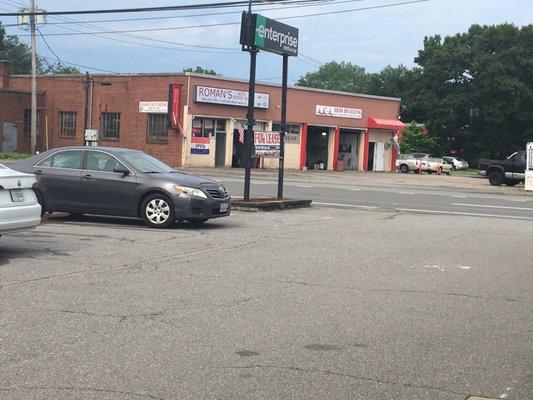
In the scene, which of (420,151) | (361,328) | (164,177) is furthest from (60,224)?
(420,151)

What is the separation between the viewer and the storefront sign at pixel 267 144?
1969cm

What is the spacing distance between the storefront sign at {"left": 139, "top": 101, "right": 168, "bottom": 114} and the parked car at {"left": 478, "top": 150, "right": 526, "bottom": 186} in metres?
20.4

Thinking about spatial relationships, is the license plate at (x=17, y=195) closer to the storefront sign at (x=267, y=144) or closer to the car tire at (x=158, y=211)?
the car tire at (x=158, y=211)

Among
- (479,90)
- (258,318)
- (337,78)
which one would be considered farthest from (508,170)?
(337,78)

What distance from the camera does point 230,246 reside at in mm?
12016

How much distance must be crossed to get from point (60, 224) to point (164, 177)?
2.26 metres

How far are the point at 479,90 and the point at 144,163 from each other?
67429 millimetres

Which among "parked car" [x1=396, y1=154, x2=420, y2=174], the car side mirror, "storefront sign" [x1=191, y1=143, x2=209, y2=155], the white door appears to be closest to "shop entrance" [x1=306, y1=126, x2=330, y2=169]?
the white door

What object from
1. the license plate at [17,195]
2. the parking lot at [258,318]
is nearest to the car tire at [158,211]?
the parking lot at [258,318]

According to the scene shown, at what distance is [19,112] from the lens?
2124 inches

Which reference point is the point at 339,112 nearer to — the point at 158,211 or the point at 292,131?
the point at 292,131

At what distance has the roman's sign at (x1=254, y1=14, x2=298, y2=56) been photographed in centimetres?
1866

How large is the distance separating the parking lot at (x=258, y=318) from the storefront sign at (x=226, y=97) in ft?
114

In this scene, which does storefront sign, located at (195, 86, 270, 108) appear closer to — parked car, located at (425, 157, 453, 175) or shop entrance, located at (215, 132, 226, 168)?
shop entrance, located at (215, 132, 226, 168)
